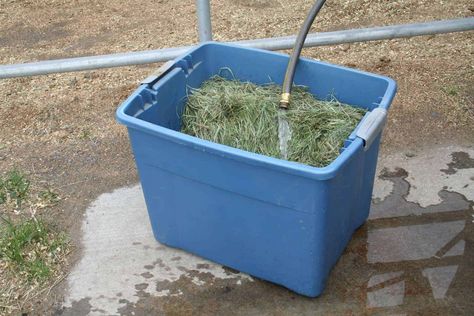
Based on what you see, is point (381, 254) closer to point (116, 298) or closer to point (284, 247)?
point (284, 247)

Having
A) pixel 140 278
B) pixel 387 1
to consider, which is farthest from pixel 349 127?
pixel 387 1

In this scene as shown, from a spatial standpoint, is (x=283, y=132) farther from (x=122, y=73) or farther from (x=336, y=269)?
(x=122, y=73)

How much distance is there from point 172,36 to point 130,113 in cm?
198

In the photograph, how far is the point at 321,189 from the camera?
5.49 feet

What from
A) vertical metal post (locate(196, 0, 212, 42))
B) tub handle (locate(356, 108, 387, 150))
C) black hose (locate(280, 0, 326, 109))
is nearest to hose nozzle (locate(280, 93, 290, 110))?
black hose (locate(280, 0, 326, 109))

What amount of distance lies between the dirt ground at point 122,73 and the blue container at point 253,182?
52 cm

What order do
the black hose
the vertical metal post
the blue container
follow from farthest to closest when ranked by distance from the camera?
the vertical metal post, the black hose, the blue container

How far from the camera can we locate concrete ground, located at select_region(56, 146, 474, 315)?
198 centimetres

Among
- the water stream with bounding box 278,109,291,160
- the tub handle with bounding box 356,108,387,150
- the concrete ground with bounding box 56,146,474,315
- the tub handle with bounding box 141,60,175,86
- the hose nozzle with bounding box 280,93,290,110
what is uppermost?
the tub handle with bounding box 141,60,175,86

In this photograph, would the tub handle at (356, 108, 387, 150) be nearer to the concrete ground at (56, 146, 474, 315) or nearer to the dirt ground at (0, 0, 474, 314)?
the concrete ground at (56, 146, 474, 315)

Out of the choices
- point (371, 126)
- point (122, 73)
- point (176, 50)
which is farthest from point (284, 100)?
point (122, 73)

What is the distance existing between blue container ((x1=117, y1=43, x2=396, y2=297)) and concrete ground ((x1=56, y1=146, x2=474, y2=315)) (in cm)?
6

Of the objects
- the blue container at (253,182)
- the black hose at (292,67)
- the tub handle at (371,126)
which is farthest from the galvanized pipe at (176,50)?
the tub handle at (371,126)

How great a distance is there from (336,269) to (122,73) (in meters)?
1.86
